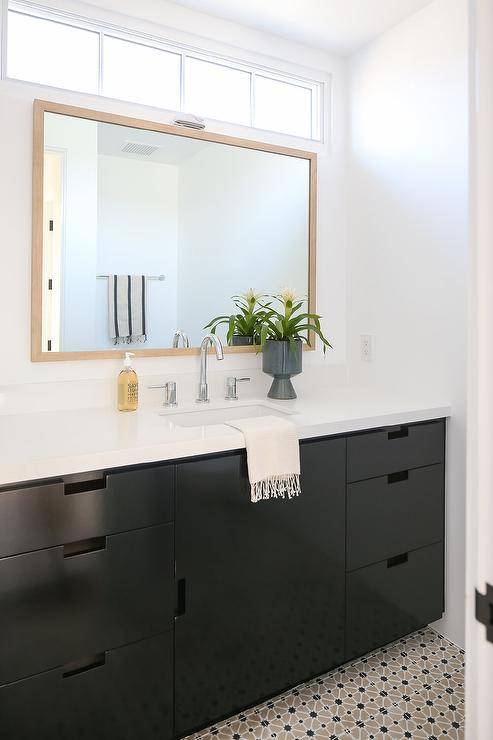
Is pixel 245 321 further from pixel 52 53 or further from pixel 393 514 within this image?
pixel 52 53

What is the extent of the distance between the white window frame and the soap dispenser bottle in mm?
1007

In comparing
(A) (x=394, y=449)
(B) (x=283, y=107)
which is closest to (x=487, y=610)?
(A) (x=394, y=449)

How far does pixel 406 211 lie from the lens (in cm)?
226

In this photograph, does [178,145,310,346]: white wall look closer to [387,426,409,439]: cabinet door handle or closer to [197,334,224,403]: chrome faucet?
[197,334,224,403]: chrome faucet

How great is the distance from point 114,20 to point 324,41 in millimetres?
921

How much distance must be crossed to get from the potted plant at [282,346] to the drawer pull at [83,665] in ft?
3.77

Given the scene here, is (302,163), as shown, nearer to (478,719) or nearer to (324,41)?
(324,41)

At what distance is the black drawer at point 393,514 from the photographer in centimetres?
185

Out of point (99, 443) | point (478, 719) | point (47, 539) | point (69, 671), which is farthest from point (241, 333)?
point (478, 719)

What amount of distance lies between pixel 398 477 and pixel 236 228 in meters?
1.19

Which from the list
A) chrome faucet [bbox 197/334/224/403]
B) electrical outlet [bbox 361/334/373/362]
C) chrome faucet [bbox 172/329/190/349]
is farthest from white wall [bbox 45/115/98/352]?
electrical outlet [bbox 361/334/373/362]

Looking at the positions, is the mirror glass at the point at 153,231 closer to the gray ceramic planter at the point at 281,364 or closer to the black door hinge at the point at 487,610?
the gray ceramic planter at the point at 281,364

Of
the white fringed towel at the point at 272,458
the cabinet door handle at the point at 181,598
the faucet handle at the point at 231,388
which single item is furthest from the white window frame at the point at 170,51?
the cabinet door handle at the point at 181,598

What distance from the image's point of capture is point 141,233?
2049 mm
